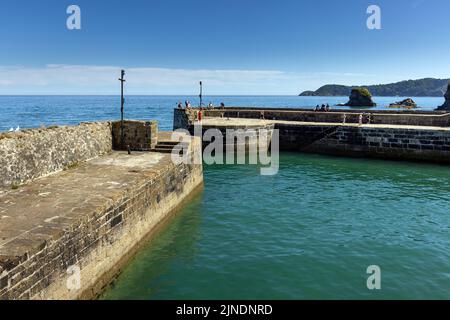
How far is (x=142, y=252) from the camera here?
422 inches

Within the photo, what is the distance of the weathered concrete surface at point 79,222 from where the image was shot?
6391 mm

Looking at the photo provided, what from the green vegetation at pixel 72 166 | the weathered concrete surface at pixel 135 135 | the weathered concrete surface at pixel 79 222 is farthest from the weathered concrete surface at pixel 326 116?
the weathered concrete surface at pixel 79 222

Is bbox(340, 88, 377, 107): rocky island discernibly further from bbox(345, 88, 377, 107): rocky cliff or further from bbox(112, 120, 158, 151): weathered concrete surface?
bbox(112, 120, 158, 151): weathered concrete surface

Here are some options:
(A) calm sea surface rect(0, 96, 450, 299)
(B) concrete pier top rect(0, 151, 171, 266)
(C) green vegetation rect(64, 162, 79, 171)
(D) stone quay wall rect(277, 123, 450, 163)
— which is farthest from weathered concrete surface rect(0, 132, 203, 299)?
(D) stone quay wall rect(277, 123, 450, 163)

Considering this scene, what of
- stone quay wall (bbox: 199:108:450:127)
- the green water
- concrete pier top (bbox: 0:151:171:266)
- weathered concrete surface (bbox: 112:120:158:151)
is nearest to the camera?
concrete pier top (bbox: 0:151:171:266)

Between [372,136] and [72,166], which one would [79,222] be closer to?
[72,166]

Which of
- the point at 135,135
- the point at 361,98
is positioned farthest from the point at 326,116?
the point at 361,98

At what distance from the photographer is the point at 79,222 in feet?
25.3

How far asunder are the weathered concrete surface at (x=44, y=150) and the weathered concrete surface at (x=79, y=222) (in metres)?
0.37

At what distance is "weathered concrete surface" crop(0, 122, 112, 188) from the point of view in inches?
388

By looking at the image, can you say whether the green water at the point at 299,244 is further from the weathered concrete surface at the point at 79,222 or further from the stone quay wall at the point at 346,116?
the stone quay wall at the point at 346,116

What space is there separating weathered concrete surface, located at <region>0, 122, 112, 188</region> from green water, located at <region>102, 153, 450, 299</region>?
3.84 m

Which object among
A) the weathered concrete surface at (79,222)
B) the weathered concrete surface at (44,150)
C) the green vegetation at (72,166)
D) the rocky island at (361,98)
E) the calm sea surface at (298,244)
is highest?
the rocky island at (361,98)
